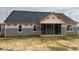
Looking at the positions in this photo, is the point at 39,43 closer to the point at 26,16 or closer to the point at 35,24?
the point at 26,16

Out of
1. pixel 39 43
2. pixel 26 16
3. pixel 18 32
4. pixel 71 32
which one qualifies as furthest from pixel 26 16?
pixel 71 32

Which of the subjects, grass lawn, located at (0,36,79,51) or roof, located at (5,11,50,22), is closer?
grass lawn, located at (0,36,79,51)

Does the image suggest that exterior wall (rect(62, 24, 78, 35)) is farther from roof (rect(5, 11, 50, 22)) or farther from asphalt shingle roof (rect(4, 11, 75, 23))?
roof (rect(5, 11, 50, 22))

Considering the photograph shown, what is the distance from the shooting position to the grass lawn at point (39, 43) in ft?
16.3

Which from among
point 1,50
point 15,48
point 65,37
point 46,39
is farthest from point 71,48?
point 1,50

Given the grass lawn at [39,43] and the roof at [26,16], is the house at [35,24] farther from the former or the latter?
the grass lawn at [39,43]

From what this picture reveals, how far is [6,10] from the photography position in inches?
196

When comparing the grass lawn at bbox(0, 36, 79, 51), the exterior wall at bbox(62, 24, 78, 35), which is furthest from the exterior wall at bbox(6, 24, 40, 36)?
the exterior wall at bbox(62, 24, 78, 35)

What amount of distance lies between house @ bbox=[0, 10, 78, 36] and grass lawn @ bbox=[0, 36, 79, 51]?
155 mm

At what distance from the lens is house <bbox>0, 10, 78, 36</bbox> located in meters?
5.17

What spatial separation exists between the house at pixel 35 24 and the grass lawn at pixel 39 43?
16 centimetres
